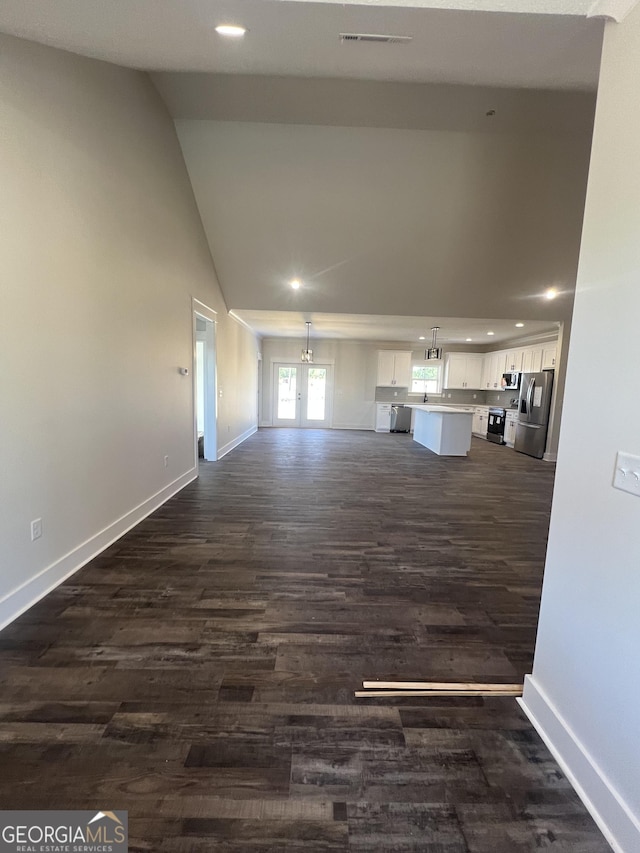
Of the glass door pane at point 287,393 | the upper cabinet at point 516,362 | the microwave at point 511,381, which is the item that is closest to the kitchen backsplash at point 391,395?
the upper cabinet at point 516,362

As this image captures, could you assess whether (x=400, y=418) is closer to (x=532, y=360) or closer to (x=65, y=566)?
(x=532, y=360)

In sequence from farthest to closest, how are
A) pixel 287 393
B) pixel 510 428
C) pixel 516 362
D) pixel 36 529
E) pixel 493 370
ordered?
1. pixel 287 393
2. pixel 493 370
3. pixel 516 362
4. pixel 510 428
5. pixel 36 529

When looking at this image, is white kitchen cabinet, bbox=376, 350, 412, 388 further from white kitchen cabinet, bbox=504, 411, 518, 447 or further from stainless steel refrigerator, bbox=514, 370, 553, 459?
stainless steel refrigerator, bbox=514, 370, 553, 459

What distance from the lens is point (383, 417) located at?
10.2m

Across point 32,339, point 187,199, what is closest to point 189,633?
point 32,339

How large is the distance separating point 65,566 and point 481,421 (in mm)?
9496

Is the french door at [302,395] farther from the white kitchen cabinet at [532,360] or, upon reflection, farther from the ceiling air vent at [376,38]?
the ceiling air vent at [376,38]

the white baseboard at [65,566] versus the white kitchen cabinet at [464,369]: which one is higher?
the white kitchen cabinet at [464,369]

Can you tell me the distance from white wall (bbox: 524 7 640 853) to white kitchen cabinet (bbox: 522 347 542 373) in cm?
701

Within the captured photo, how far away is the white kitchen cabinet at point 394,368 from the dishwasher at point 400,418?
68cm

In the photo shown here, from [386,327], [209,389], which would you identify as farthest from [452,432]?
[209,389]

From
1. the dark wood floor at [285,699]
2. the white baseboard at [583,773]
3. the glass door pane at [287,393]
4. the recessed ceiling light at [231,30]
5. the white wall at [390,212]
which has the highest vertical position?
the white wall at [390,212]

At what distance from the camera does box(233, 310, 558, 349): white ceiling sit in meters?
6.54

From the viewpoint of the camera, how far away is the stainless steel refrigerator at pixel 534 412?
270 inches
